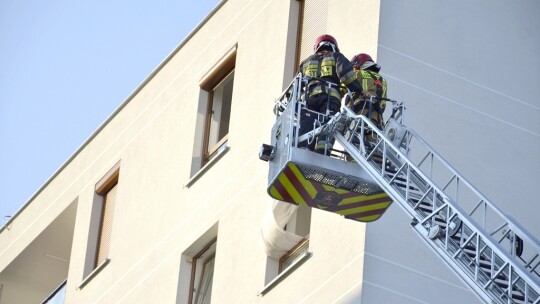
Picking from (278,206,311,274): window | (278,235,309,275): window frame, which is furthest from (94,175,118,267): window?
(278,235,309,275): window frame

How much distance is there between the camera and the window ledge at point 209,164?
23.8m

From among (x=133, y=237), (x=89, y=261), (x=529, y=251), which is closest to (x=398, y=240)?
(x=529, y=251)

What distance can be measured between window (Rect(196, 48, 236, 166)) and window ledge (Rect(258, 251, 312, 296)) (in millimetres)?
4000

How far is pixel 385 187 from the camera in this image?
16953 mm

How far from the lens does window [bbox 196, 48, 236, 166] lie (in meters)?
24.9

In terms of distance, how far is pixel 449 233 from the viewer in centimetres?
1608

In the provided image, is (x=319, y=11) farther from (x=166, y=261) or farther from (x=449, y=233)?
(x=449, y=233)

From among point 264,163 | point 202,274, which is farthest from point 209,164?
point 264,163

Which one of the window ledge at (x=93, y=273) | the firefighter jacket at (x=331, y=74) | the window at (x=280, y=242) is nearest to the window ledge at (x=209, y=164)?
the window at (x=280, y=242)

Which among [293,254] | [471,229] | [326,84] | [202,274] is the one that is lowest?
[471,229]

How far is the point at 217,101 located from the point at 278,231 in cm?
475

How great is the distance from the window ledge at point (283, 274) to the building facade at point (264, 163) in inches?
0.8

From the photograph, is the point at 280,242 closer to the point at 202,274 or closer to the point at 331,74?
the point at 202,274

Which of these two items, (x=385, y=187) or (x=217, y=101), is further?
(x=217, y=101)
